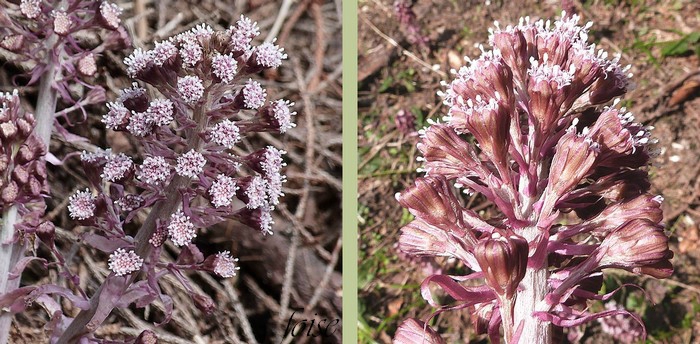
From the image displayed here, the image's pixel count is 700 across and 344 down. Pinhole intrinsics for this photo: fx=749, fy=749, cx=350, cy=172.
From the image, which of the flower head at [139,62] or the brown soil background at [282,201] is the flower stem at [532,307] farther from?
the flower head at [139,62]

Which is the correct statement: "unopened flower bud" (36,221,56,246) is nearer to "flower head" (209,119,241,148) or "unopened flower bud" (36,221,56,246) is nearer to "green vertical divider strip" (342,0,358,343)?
"flower head" (209,119,241,148)

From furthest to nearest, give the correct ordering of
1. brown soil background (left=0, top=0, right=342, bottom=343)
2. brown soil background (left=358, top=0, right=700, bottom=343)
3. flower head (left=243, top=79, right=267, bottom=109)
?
brown soil background (left=358, top=0, right=700, bottom=343) → brown soil background (left=0, top=0, right=342, bottom=343) → flower head (left=243, top=79, right=267, bottom=109)

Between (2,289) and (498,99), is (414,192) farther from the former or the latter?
A: (2,289)

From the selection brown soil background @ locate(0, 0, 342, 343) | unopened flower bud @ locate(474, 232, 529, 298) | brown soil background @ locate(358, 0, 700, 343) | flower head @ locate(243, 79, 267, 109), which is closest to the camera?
unopened flower bud @ locate(474, 232, 529, 298)

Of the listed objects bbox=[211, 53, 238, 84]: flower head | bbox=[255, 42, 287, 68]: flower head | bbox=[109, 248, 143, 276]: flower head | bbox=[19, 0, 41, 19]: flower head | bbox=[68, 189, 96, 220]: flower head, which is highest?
bbox=[19, 0, 41, 19]: flower head

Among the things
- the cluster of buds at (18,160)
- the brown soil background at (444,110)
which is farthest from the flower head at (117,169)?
the brown soil background at (444,110)

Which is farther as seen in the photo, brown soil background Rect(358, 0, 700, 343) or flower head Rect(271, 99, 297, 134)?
brown soil background Rect(358, 0, 700, 343)

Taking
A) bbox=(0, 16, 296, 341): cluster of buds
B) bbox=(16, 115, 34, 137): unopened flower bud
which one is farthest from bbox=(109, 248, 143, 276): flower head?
bbox=(16, 115, 34, 137): unopened flower bud
